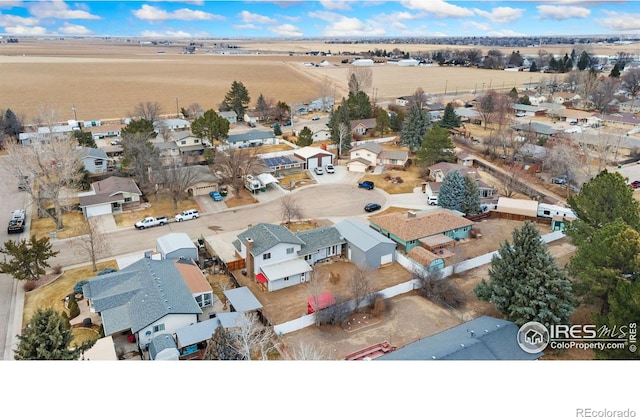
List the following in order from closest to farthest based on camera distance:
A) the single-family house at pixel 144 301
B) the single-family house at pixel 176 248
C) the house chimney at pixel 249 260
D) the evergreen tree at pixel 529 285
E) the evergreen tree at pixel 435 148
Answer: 1. the evergreen tree at pixel 529 285
2. the single-family house at pixel 144 301
3. the house chimney at pixel 249 260
4. the single-family house at pixel 176 248
5. the evergreen tree at pixel 435 148

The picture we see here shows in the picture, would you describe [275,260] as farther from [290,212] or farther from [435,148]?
[435,148]

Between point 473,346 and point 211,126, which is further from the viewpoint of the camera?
point 211,126

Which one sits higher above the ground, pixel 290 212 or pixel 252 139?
pixel 252 139

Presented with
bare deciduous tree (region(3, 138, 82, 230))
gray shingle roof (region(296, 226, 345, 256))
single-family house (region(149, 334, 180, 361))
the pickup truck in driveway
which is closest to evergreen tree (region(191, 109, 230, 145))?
bare deciduous tree (region(3, 138, 82, 230))

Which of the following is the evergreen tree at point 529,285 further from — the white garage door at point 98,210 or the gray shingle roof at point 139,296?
the white garage door at point 98,210

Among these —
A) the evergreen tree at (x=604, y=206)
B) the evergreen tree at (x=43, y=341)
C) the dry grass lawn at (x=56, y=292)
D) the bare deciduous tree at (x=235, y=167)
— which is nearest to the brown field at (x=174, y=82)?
the bare deciduous tree at (x=235, y=167)

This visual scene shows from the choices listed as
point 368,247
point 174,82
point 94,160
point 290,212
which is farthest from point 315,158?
point 174,82

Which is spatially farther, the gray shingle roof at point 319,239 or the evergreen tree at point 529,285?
the gray shingle roof at point 319,239
